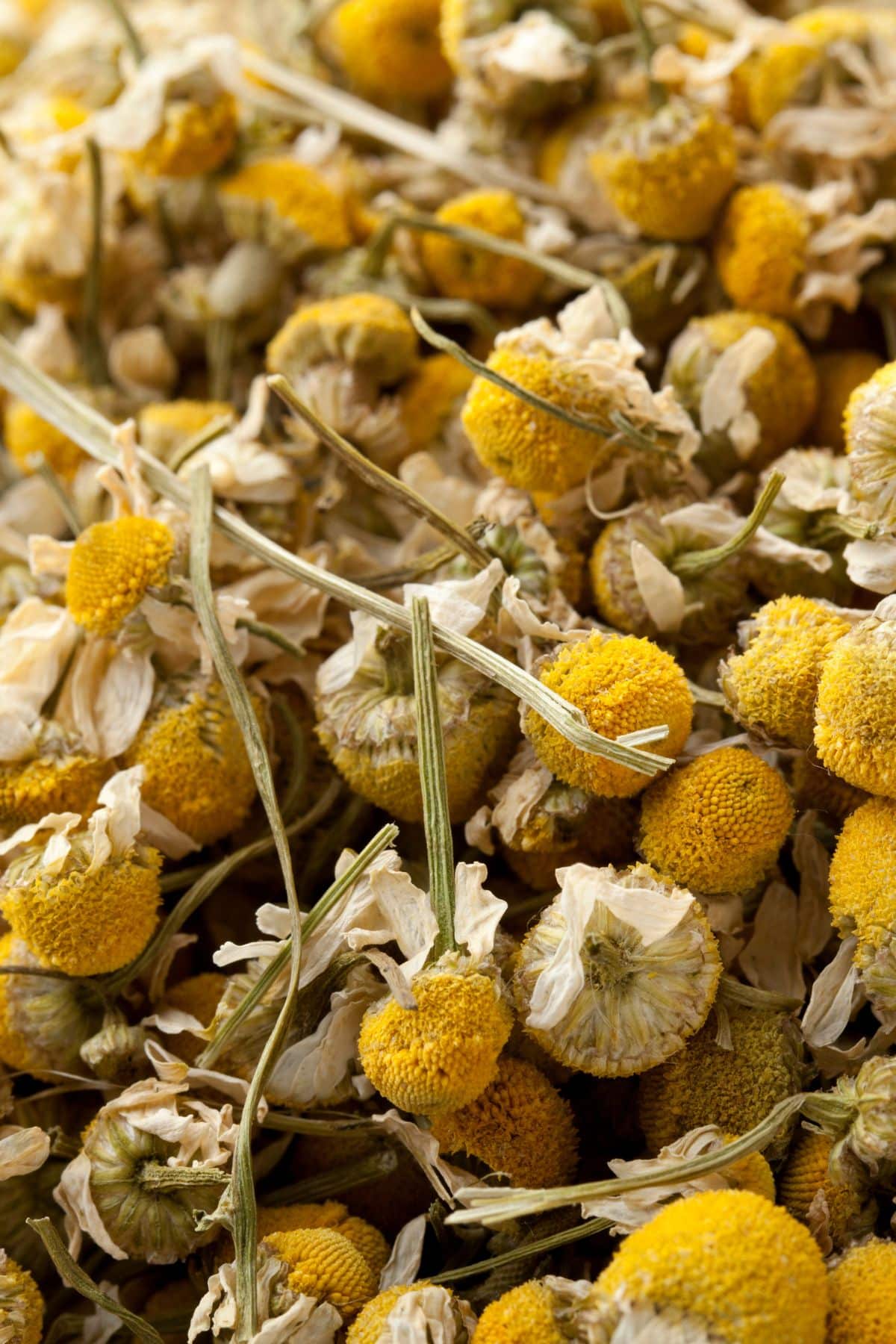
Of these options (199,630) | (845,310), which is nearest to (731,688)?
(199,630)

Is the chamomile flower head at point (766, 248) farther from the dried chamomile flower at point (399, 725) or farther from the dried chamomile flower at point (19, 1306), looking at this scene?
the dried chamomile flower at point (19, 1306)

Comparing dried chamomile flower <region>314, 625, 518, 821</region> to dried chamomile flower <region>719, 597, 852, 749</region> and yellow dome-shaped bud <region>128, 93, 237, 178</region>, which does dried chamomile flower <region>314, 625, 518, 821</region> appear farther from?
yellow dome-shaped bud <region>128, 93, 237, 178</region>

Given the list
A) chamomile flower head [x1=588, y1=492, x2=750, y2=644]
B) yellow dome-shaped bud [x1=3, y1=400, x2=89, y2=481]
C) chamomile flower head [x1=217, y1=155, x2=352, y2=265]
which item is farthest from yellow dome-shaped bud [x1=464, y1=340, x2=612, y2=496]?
yellow dome-shaped bud [x1=3, y1=400, x2=89, y2=481]

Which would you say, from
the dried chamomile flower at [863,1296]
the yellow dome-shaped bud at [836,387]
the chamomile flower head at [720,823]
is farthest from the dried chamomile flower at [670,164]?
the dried chamomile flower at [863,1296]

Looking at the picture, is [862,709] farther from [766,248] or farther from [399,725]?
[766,248]

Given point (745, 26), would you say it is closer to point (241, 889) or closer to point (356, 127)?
point (356, 127)

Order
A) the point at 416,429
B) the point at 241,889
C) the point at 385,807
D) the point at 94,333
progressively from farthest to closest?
the point at 94,333
the point at 416,429
the point at 241,889
the point at 385,807

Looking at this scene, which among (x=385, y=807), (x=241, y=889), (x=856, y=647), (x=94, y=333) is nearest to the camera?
(x=856, y=647)

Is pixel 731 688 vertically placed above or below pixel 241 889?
above
